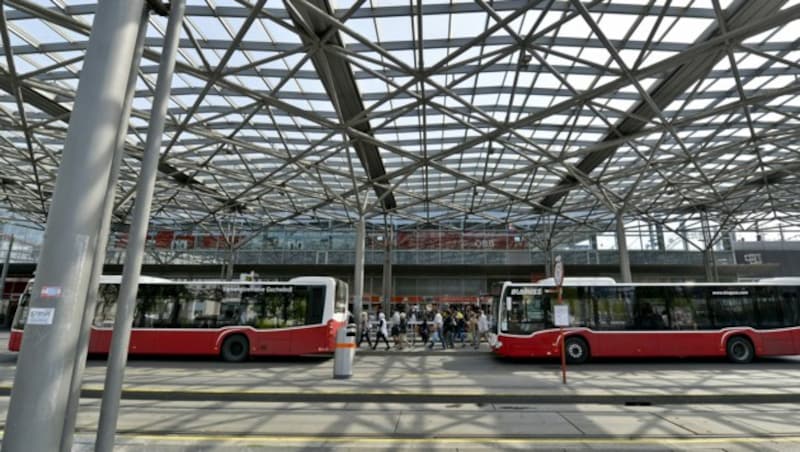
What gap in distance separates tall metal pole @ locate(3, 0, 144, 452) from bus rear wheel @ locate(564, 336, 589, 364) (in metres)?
13.7

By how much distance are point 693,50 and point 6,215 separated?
57.1 meters

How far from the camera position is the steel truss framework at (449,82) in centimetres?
1138

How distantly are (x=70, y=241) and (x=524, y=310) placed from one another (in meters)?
12.9

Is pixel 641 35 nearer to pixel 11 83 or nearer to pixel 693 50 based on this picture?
pixel 693 50

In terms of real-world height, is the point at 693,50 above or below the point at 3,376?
above

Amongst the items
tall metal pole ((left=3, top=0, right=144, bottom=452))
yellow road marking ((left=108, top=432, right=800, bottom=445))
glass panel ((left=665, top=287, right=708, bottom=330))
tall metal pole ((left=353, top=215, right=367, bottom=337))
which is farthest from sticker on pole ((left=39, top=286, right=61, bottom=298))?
tall metal pole ((left=353, top=215, right=367, bottom=337))

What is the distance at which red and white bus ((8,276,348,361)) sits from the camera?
13.6 m

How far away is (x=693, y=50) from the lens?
10.7 m

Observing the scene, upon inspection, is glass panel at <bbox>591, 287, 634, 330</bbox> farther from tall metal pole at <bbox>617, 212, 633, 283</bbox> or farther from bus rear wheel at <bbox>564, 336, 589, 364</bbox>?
tall metal pole at <bbox>617, 212, 633, 283</bbox>

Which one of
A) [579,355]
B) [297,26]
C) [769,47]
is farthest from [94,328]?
[769,47]

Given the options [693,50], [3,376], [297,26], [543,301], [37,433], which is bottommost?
[3,376]

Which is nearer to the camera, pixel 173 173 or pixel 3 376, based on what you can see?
pixel 3 376

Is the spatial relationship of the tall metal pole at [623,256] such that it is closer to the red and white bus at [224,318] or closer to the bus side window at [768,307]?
the bus side window at [768,307]

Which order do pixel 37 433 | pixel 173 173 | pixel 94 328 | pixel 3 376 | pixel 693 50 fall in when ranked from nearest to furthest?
pixel 37 433, pixel 3 376, pixel 693 50, pixel 94 328, pixel 173 173
